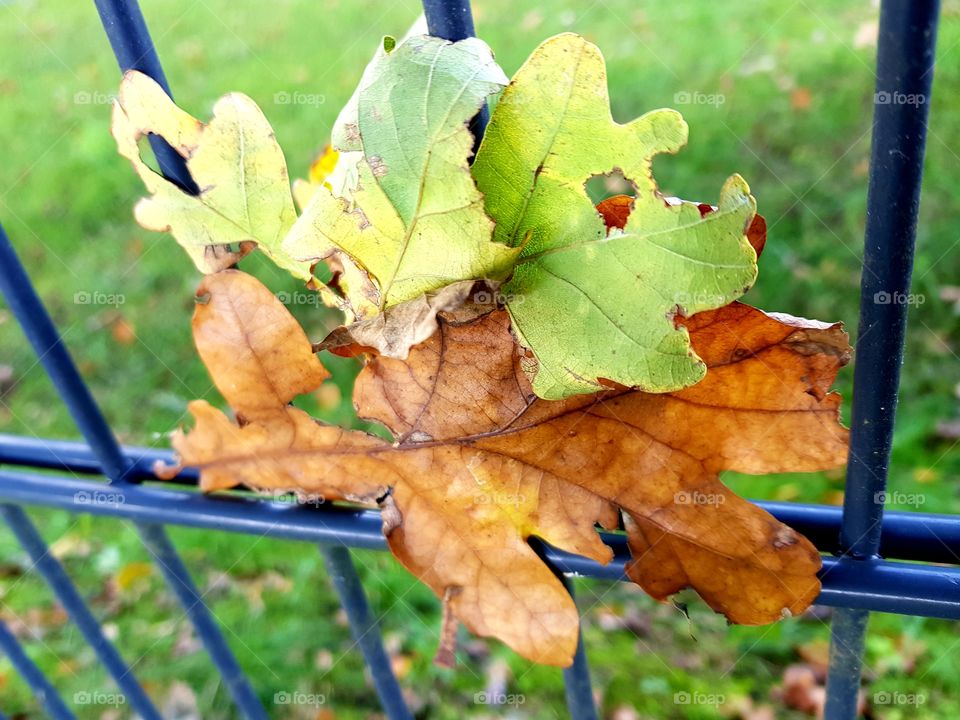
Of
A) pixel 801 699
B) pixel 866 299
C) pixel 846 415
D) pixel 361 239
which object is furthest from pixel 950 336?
pixel 361 239

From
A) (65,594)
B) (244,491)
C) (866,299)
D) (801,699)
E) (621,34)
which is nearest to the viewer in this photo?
(866,299)

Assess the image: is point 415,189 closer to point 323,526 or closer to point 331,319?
point 323,526

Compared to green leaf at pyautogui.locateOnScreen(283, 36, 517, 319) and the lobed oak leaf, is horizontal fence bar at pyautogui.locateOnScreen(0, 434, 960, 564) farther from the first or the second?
green leaf at pyautogui.locateOnScreen(283, 36, 517, 319)

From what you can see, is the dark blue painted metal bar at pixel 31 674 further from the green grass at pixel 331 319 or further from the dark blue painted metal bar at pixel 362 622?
the green grass at pixel 331 319

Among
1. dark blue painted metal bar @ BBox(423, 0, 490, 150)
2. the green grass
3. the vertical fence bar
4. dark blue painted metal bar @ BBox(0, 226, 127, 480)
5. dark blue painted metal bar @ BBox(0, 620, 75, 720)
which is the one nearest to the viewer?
the vertical fence bar

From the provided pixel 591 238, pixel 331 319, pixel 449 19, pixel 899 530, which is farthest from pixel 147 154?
pixel 899 530

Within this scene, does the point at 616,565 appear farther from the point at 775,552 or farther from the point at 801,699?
the point at 801,699

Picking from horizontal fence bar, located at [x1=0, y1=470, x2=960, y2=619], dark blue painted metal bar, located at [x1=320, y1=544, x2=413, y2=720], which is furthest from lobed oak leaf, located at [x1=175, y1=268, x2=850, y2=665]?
dark blue painted metal bar, located at [x1=320, y1=544, x2=413, y2=720]
